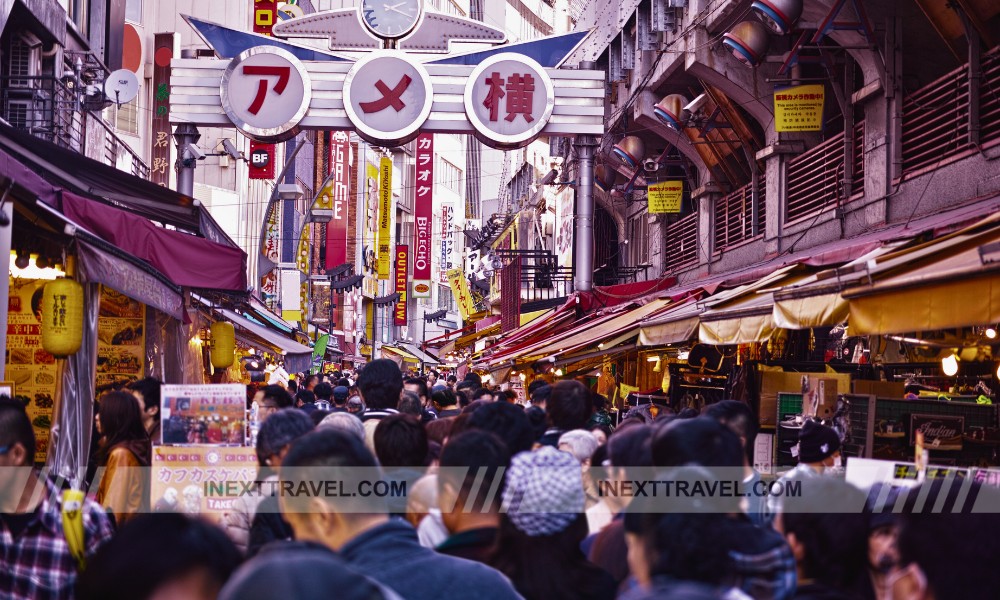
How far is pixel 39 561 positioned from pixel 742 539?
8.42 feet

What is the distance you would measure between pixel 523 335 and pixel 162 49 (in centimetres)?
1249

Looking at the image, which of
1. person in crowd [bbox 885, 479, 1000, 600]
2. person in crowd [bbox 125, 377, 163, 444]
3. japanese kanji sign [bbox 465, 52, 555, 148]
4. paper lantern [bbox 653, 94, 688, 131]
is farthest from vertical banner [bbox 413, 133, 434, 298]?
person in crowd [bbox 885, 479, 1000, 600]

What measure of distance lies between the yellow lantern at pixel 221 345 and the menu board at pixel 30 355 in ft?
13.6

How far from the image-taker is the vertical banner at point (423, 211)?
66.4m

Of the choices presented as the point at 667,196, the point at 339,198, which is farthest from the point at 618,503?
the point at 339,198

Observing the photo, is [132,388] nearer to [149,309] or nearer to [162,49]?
[149,309]

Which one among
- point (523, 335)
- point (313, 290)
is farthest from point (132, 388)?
point (313, 290)

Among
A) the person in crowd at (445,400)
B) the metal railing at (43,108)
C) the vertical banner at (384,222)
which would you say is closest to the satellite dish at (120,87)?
the metal railing at (43,108)

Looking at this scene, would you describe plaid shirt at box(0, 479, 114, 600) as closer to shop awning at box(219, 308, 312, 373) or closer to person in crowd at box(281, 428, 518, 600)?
person in crowd at box(281, 428, 518, 600)

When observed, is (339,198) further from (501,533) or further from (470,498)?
(501,533)

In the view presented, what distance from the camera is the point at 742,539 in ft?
12.7

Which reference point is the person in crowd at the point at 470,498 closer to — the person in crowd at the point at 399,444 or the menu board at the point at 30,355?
the person in crowd at the point at 399,444

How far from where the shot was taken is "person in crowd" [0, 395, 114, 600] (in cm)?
438

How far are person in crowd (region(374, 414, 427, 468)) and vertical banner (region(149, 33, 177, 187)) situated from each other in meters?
23.9
